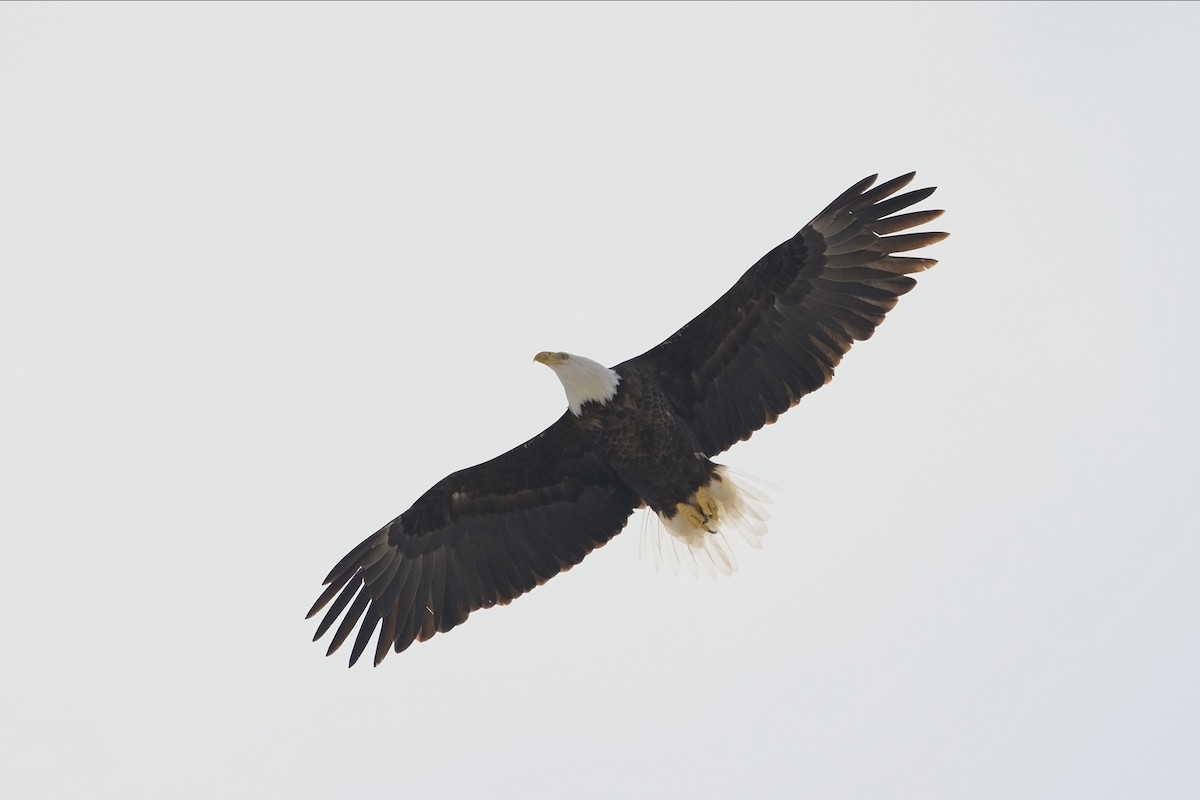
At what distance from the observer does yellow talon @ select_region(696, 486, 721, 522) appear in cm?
957

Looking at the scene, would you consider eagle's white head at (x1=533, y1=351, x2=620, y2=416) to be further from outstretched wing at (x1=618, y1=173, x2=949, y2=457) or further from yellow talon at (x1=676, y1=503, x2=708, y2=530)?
yellow talon at (x1=676, y1=503, x2=708, y2=530)

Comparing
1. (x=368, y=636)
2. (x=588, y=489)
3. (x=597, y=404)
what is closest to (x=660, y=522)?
(x=588, y=489)

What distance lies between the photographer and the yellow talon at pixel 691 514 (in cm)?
966

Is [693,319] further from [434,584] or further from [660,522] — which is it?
[434,584]

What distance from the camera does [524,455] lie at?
9664 mm

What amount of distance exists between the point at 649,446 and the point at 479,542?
143 cm

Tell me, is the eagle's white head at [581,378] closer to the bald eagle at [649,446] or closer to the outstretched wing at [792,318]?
the bald eagle at [649,446]

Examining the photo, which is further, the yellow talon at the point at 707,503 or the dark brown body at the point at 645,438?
the yellow talon at the point at 707,503

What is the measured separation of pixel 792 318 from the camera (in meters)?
9.14

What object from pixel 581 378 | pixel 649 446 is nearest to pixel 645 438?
pixel 649 446

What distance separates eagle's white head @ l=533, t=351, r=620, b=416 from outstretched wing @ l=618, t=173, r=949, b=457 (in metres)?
0.26

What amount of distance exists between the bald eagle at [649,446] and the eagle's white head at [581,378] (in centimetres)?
1

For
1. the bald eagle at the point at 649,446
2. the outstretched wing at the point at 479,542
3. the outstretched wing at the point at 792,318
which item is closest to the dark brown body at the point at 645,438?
the bald eagle at the point at 649,446

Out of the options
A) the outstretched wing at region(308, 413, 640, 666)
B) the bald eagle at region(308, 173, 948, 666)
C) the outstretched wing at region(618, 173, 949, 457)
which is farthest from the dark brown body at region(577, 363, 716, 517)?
the outstretched wing at region(308, 413, 640, 666)
